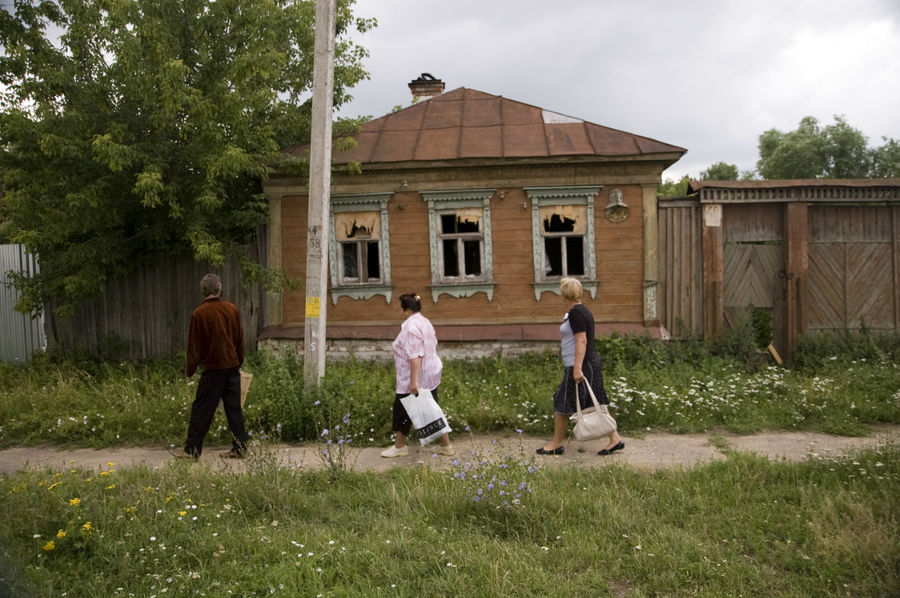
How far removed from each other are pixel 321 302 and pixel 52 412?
3688 millimetres

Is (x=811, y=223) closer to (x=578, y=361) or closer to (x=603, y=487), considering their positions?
(x=578, y=361)

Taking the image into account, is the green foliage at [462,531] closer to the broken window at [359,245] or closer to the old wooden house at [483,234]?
the old wooden house at [483,234]

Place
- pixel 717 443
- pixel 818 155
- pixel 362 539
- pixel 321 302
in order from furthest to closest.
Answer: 1. pixel 818 155
2. pixel 321 302
3. pixel 717 443
4. pixel 362 539

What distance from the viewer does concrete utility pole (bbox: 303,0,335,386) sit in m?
7.17

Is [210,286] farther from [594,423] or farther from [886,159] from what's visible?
[886,159]

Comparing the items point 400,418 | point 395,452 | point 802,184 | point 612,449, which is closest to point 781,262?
point 802,184

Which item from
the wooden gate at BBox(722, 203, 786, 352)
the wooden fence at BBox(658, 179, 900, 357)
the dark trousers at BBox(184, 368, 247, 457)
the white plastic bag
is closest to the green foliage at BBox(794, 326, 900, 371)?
the wooden fence at BBox(658, 179, 900, 357)

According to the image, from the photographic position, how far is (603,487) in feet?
15.8

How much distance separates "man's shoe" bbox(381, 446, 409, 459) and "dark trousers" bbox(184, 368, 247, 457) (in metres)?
1.42

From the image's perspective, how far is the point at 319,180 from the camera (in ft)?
23.7

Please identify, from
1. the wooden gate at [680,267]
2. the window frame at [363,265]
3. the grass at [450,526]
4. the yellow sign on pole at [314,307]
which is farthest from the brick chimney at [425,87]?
the grass at [450,526]

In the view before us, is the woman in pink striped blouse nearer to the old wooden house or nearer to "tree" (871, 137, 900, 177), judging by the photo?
the old wooden house

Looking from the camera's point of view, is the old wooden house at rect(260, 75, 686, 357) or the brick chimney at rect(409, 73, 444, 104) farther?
the brick chimney at rect(409, 73, 444, 104)

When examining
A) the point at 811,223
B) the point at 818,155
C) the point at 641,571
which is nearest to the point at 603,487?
the point at 641,571
